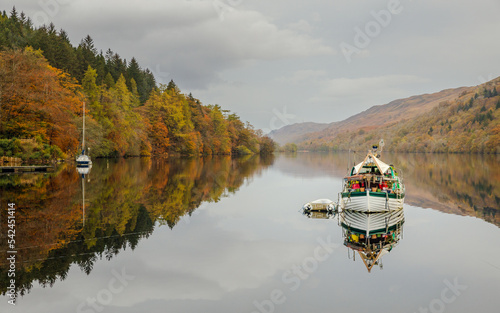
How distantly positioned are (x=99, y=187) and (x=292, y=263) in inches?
794

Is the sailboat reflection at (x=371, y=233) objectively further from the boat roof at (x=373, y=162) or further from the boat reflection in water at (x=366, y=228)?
the boat roof at (x=373, y=162)

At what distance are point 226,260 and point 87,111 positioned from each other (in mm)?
54478

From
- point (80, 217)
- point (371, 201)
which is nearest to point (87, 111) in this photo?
point (80, 217)

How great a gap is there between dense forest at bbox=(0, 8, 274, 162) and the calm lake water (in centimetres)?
2683

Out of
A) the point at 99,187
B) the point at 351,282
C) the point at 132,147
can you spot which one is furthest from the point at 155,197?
the point at 132,147

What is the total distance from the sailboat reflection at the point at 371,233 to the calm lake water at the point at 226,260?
1.00 feet

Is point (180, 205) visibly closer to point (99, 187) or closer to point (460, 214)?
point (99, 187)

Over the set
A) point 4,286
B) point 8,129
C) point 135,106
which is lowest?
point 4,286

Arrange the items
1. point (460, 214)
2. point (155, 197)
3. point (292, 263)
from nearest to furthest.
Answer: point (292, 263) < point (460, 214) < point (155, 197)

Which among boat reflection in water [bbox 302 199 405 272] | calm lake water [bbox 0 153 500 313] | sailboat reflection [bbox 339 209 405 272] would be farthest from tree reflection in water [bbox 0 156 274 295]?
sailboat reflection [bbox 339 209 405 272]

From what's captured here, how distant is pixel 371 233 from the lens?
672 inches

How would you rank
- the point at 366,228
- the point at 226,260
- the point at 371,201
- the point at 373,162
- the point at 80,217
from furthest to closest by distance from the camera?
the point at 373,162, the point at 371,201, the point at 366,228, the point at 80,217, the point at 226,260

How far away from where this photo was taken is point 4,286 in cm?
964

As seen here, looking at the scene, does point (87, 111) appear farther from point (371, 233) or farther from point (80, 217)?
point (371, 233)
